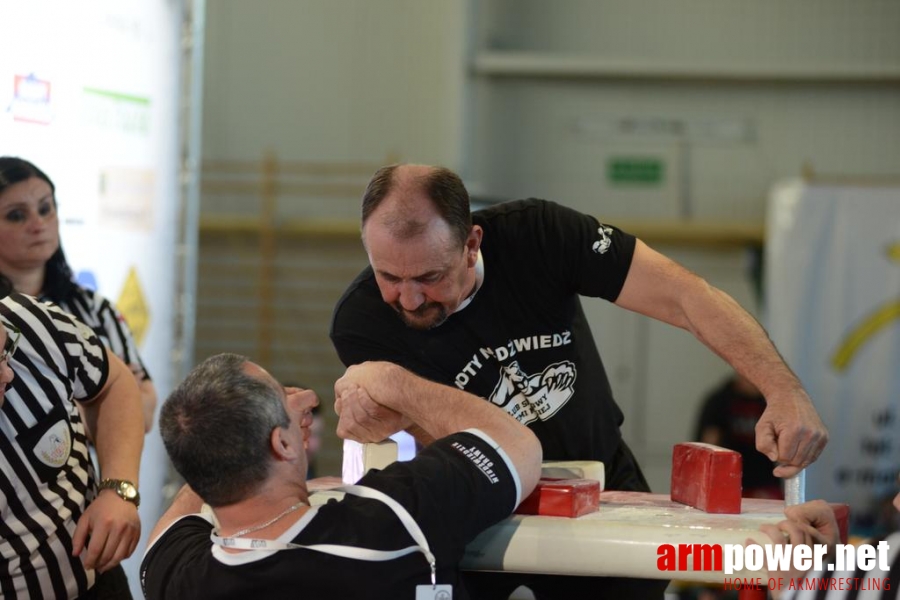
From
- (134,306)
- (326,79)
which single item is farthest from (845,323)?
(134,306)

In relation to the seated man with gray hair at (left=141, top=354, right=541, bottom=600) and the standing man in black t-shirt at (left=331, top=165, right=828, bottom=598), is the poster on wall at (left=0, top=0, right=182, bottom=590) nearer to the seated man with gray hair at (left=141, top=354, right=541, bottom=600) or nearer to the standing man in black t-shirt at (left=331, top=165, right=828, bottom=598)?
the standing man in black t-shirt at (left=331, top=165, right=828, bottom=598)

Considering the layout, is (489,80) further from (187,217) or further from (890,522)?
(890,522)

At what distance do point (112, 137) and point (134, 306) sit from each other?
2.00 ft

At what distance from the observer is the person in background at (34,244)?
2.48 m

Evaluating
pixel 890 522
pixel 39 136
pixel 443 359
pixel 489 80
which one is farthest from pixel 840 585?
pixel 489 80

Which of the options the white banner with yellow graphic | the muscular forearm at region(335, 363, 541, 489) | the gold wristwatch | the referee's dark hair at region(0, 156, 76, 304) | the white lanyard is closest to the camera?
the white lanyard

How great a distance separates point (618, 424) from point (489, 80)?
187 inches

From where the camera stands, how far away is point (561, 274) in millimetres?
2119

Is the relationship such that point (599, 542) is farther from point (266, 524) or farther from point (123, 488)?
point (123, 488)

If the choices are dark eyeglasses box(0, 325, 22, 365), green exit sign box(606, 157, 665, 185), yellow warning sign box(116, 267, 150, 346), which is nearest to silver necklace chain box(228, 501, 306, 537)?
dark eyeglasses box(0, 325, 22, 365)

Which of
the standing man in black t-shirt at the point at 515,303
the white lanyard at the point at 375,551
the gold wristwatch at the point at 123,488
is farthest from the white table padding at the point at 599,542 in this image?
the gold wristwatch at the point at 123,488

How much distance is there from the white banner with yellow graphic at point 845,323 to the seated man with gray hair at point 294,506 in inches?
170

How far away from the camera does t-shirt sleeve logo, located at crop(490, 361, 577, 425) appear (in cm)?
208

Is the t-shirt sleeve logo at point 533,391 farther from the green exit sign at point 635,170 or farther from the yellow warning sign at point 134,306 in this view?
the green exit sign at point 635,170
